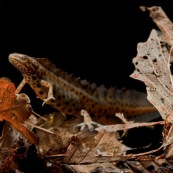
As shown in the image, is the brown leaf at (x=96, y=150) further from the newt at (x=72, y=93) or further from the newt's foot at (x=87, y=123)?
the newt at (x=72, y=93)

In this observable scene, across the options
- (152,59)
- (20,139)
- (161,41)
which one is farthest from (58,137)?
(161,41)

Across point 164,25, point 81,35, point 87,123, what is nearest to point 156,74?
point 164,25

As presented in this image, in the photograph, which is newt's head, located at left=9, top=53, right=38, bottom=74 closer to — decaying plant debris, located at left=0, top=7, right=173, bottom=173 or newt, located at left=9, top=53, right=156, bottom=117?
newt, located at left=9, top=53, right=156, bottom=117

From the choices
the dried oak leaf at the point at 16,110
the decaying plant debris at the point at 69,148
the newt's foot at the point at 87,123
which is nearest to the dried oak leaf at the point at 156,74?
the decaying plant debris at the point at 69,148

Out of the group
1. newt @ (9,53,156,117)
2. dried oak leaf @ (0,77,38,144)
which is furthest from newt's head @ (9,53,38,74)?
dried oak leaf @ (0,77,38,144)

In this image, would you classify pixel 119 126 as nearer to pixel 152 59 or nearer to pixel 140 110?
pixel 152 59

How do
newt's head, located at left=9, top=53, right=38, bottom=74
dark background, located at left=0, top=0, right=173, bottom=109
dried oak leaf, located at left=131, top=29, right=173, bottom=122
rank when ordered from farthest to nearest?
1. dark background, located at left=0, top=0, right=173, bottom=109
2. newt's head, located at left=9, top=53, right=38, bottom=74
3. dried oak leaf, located at left=131, top=29, right=173, bottom=122
